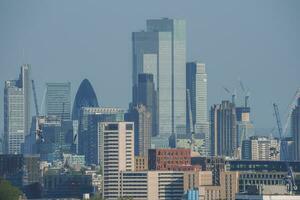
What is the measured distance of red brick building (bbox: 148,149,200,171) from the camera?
462ft

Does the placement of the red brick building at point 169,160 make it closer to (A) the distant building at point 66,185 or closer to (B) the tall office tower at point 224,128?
(A) the distant building at point 66,185

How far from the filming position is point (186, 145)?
19312cm

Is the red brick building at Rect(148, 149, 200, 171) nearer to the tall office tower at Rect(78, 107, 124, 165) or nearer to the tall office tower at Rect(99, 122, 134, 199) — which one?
the tall office tower at Rect(99, 122, 134, 199)

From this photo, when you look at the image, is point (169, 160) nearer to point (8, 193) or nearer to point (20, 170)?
point (20, 170)

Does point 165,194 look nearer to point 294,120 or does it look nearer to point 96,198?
point 96,198

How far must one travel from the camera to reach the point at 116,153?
475 ft

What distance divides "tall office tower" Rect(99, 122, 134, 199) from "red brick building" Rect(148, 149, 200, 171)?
48.5 inches

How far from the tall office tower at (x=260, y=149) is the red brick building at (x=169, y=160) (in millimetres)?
18892

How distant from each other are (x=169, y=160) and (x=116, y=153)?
3.46 m

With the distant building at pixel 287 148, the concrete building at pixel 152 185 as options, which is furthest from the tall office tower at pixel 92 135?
the concrete building at pixel 152 185

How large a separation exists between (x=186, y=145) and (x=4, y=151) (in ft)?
56.9

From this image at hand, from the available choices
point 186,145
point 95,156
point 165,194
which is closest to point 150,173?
point 165,194

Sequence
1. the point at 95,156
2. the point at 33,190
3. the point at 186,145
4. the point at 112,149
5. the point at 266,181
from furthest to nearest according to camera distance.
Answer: the point at 186,145, the point at 95,156, the point at 112,149, the point at 33,190, the point at 266,181

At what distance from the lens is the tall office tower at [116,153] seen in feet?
458
